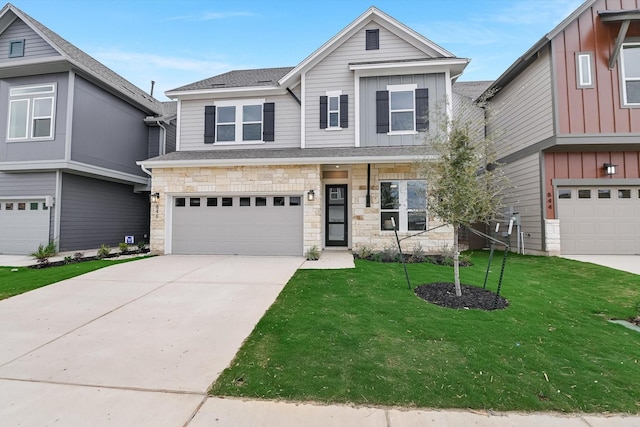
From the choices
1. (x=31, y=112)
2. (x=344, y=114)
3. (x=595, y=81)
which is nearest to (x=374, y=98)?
(x=344, y=114)

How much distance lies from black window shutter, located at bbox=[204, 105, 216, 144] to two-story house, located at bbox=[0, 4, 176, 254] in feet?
13.9

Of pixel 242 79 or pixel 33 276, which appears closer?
pixel 33 276

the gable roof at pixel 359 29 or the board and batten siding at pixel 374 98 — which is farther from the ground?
the gable roof at pixel 359 29

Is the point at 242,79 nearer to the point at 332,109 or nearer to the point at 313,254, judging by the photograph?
the point at 332,109

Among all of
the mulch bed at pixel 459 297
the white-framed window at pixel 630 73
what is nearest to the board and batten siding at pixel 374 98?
the white-framed window at pixel 630 73

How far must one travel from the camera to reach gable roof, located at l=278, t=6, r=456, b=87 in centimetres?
1004

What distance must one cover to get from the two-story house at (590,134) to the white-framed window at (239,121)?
8.15 m

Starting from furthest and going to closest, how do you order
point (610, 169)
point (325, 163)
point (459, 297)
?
1. point (610, 169)
2. point (325, 163)
3. point (459, 297)

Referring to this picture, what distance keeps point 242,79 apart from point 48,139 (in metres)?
7.15

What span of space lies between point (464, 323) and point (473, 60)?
876 cm

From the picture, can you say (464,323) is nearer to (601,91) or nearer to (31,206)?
(601,91)

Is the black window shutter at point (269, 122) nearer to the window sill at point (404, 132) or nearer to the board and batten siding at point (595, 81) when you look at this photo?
the window sill at point (404, 132)

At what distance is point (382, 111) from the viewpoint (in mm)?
10055

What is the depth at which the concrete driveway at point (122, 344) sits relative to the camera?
8.14 ft
